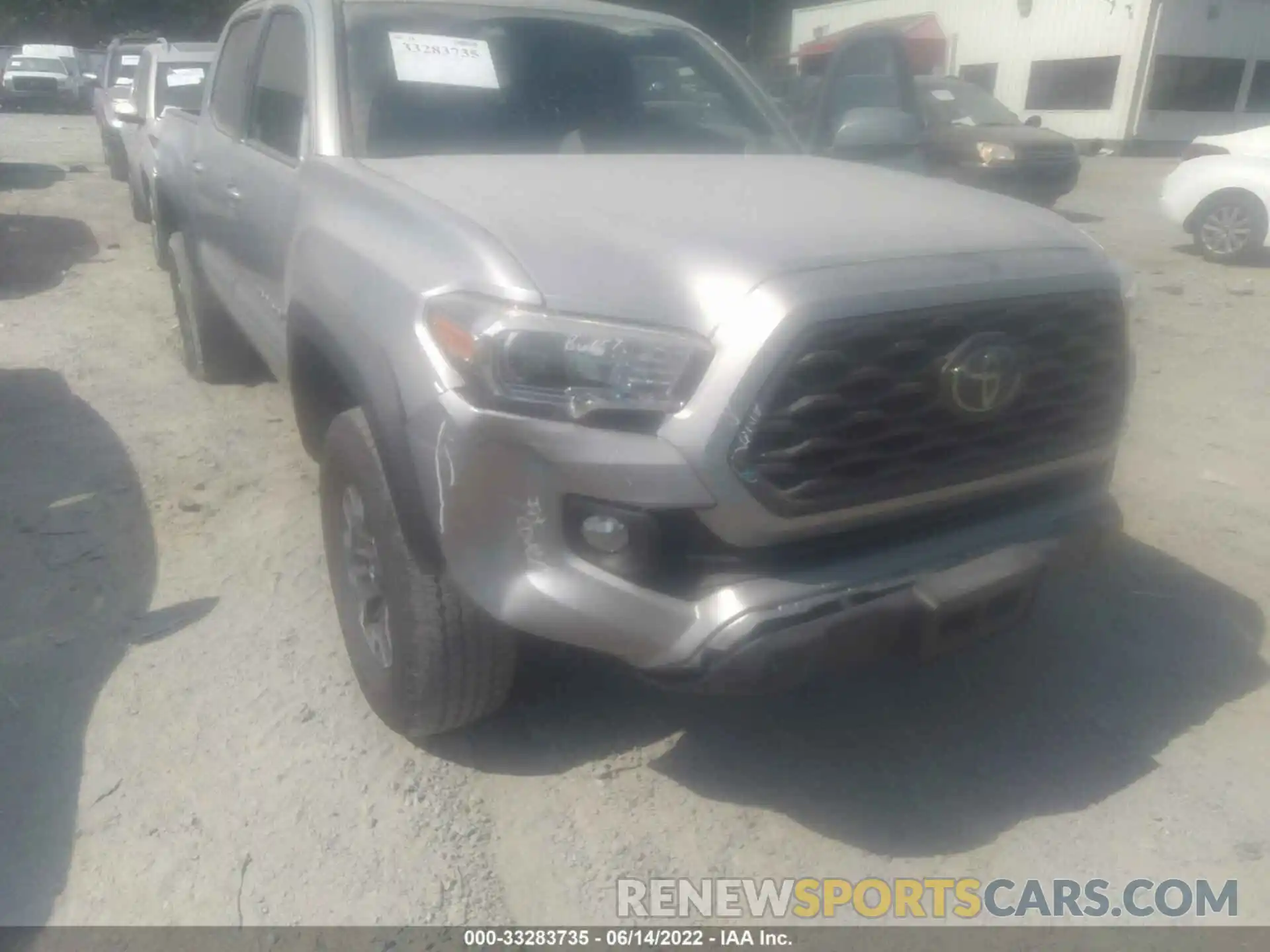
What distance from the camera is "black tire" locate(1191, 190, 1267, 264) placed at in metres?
9.23

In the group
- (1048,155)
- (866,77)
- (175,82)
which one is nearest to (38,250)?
(175,82)

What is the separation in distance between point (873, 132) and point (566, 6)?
1.18 m

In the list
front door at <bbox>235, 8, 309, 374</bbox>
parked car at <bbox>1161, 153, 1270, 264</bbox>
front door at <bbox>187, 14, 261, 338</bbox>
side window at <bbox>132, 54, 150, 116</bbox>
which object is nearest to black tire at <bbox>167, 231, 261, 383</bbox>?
front door at <bbox>187, 14, 261, 338</bbox>

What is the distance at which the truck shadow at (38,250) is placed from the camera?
8086mm

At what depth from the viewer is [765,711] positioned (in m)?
3.11

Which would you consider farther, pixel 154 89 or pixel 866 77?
pixel 154 89

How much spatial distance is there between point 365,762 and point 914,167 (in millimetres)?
3033

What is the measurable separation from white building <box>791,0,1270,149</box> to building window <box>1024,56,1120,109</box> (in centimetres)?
2

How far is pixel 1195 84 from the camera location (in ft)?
75.7

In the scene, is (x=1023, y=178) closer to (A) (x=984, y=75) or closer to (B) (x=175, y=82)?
→ (B) (x=175, y=82)

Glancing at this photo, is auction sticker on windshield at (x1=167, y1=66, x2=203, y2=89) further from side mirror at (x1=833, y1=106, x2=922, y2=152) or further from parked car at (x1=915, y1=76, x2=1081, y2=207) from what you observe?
parked car at (x1=915, y1=76, x2=1081, y2=207)

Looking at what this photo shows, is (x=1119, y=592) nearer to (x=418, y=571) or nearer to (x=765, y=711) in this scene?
(x=765, y=711)

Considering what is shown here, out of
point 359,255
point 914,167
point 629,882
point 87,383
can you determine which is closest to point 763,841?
point 629,882

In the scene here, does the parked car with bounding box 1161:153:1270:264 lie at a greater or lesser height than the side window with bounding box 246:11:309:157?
lesser
